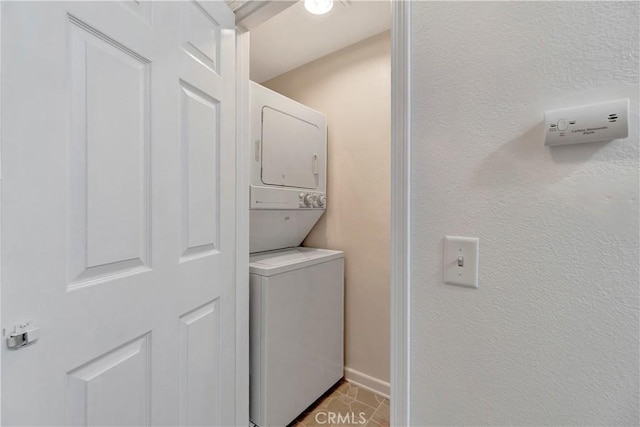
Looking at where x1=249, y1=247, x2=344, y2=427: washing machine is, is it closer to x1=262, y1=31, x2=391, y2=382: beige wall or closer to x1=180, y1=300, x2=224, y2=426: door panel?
x1=262, y1=31, x2=391, y2=382: beige wall

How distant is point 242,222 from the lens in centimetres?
134

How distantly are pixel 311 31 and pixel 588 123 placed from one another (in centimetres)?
189

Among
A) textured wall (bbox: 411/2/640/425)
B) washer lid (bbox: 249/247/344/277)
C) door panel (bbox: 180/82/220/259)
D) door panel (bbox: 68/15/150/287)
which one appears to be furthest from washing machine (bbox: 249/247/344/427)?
textured wall (bbox: 411/2/640/425)

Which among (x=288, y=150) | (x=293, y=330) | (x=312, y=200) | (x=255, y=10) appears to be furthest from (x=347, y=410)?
(x=255, y=10)

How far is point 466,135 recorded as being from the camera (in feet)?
Result: 2.35

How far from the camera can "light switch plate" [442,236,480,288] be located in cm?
71

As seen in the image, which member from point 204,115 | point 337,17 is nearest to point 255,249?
point 204,115

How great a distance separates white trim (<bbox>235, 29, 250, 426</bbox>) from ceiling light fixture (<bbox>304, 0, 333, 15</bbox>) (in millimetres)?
548

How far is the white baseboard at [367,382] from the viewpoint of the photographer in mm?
2002

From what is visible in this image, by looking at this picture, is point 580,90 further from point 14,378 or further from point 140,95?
point 14,378

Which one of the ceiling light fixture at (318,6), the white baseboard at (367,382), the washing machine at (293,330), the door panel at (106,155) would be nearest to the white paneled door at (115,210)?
the door panel at (106,155)

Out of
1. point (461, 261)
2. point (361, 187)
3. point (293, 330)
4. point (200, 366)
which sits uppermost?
point (361, 187)

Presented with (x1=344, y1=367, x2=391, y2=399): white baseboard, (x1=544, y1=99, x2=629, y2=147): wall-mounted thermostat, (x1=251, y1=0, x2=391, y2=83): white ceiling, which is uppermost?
(x1=251, y1=0, x2=391, y2=83): white ceiling

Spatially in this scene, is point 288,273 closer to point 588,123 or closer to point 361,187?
point 361,187
